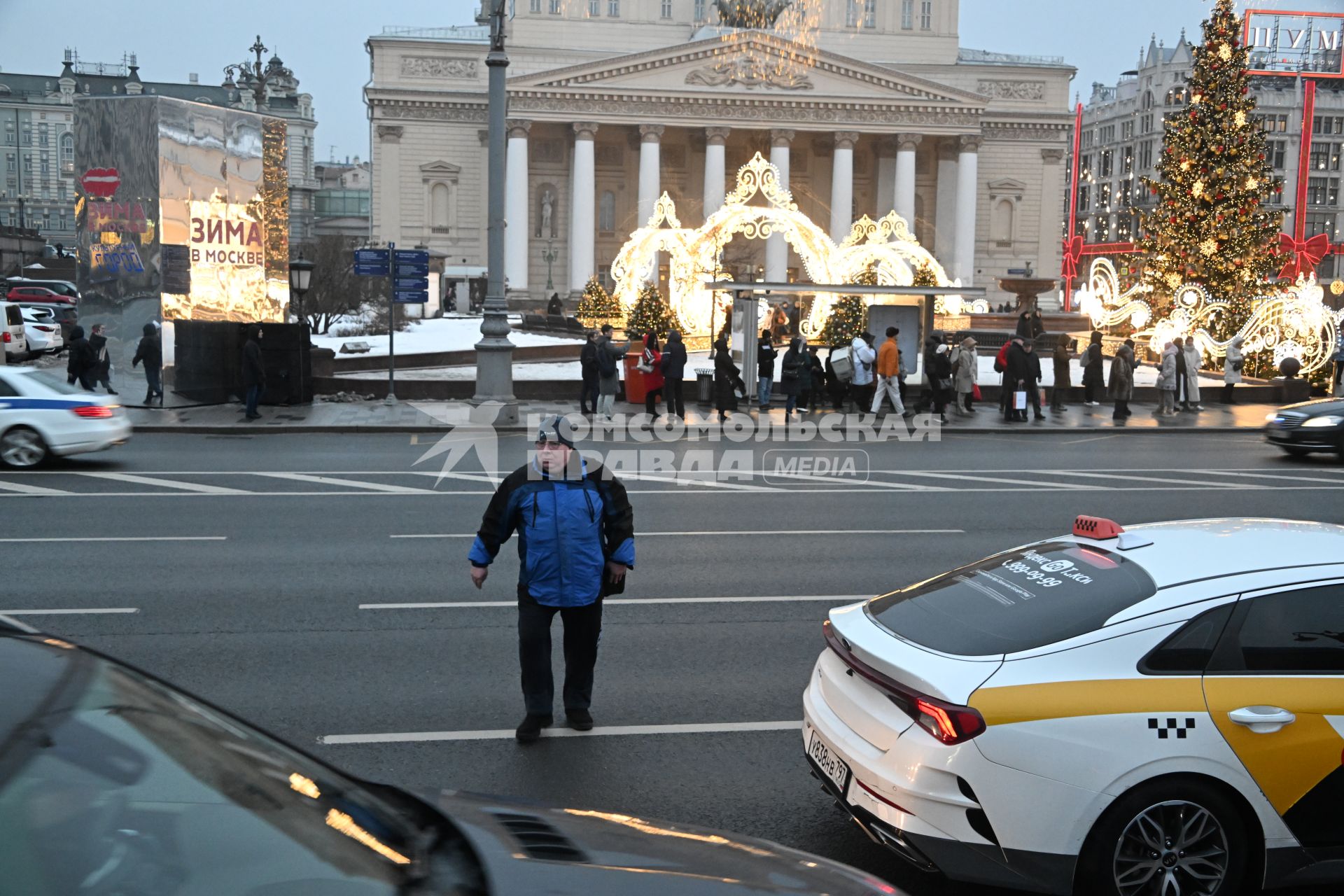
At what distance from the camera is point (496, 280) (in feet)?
84.4

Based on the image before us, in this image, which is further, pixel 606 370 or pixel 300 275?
pixel 300 275

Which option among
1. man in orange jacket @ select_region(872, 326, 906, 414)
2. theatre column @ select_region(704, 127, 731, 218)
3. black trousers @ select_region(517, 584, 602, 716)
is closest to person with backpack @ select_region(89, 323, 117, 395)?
man in orange jacket @ select_region(872, 326, 906, 414)

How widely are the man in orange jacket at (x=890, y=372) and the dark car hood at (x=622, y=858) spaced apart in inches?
925

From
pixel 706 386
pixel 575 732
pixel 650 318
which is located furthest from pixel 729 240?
pixel 575 732

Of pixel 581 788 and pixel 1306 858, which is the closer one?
pixel 1306 858

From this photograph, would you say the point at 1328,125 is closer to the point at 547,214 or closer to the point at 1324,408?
the point at 547,214

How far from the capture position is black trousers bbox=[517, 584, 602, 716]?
271 inches

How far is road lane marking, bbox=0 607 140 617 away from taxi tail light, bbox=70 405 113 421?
9013mm

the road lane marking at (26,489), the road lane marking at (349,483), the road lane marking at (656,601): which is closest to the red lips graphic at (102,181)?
the road lane marking at (26,489)

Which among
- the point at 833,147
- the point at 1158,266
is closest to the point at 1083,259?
the point at 833,147

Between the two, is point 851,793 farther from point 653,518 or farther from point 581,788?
point 653,518

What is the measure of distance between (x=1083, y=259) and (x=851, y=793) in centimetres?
11802

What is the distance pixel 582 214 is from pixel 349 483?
6500 cm

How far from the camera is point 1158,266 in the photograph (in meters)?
40.0
